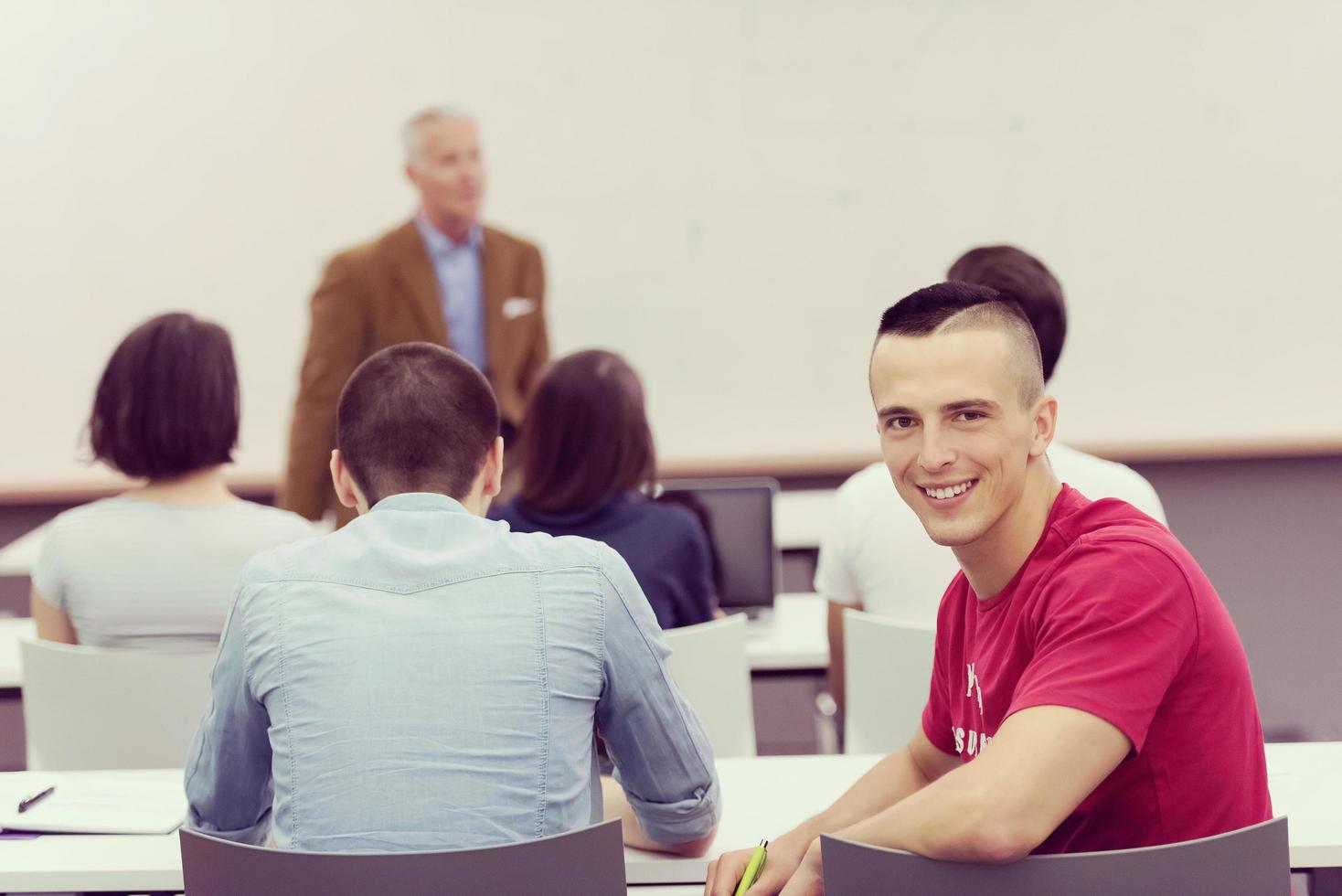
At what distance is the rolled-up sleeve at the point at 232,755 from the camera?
1.56 m

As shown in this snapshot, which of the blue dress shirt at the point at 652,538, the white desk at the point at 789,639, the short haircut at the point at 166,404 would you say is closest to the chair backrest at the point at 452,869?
the blue dress shirt at the point at 652,538

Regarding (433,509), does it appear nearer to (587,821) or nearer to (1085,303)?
(587,821)

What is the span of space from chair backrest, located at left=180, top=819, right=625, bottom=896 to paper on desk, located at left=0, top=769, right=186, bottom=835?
1.75ft

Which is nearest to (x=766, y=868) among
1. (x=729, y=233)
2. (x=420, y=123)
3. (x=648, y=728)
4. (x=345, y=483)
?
(x=648, y=728)

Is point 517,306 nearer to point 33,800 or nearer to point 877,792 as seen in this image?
point 33,800

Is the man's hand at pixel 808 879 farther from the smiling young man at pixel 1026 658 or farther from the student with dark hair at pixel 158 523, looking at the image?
the student with dark hair at pixel 158 523

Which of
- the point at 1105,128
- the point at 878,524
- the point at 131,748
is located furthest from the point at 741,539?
the point at 1105,128

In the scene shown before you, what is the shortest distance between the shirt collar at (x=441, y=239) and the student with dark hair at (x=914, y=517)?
1.99m

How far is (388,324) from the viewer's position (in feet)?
14.0

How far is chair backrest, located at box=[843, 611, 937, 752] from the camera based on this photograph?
2.37 m

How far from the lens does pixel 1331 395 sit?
4398mm

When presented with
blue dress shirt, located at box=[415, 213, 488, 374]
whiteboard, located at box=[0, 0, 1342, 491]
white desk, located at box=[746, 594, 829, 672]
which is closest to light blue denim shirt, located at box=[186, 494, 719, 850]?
white desk, located at box=[746, 594, 829, 672]

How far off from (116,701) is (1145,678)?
66.7 inches

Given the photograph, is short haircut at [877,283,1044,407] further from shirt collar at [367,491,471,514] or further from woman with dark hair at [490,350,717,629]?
woman with dark hair at [490,350,717,629]
